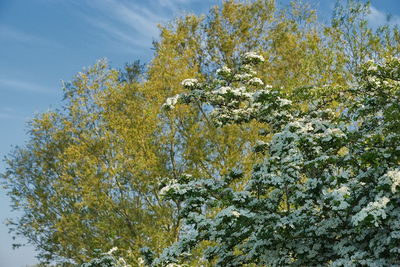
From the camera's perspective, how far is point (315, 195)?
385 inches

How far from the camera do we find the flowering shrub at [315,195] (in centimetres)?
833

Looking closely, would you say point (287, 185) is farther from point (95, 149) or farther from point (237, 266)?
point (95, 149)

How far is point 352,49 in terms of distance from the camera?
17.0 metres

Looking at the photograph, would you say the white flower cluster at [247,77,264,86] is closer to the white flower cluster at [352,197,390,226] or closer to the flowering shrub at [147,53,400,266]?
the flowering shrub at [147,53,400,266]

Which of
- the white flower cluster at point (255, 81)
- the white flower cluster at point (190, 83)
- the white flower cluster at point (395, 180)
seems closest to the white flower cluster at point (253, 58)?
the white flower cluster at point (255, 81)

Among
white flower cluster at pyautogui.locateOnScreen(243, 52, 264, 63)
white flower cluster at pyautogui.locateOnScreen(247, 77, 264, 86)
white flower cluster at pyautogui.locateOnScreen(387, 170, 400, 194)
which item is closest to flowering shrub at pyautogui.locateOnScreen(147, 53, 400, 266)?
white flower cluster at pyautogui.locateOnScreen(387, 170, 400, 194)

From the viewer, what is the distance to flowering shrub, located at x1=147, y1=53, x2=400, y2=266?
27.3ft

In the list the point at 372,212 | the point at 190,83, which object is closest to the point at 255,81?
the point at 190,83

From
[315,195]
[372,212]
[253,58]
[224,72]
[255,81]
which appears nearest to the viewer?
[372,212]

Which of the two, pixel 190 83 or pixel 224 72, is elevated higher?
pixel 190 83

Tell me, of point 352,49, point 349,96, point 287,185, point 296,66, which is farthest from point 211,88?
point 296,66

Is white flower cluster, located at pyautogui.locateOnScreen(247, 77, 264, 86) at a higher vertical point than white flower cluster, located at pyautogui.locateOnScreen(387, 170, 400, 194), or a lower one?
higher

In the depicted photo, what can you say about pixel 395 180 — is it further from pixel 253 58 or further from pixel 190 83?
pixel 190 83

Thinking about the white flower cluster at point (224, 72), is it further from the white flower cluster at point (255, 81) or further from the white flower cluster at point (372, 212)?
the white flower cluster at point (372, 212)
